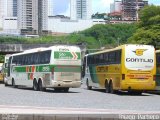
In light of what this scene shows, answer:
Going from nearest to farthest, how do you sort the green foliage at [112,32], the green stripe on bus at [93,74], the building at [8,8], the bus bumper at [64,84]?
the bus bumper at [64,84], the green stripe on bus at [93,74], the green foliage at [112,32], the building at [8,8]

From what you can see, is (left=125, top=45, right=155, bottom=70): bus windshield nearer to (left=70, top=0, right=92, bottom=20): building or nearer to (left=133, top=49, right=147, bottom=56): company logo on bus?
(left=133, top=49, right=147, bottom=56): company logo on bus

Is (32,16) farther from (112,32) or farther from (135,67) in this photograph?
(135,67)

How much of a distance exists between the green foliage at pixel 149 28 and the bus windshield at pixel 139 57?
30.0 m

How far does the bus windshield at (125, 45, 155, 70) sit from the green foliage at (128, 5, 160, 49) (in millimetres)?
30017

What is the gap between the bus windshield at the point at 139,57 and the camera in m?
28.0

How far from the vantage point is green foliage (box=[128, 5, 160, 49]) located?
196 feet

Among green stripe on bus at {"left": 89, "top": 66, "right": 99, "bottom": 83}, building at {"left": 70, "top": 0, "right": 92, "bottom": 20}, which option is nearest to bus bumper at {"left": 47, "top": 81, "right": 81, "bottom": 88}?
green stripe on bus at {"left": 89, "top": 66, "right": 99, "bottom": 83}

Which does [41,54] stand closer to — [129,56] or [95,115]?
[129,56]

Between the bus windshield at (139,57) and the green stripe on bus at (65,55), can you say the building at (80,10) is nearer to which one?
the green stripe on bus at (65,55)

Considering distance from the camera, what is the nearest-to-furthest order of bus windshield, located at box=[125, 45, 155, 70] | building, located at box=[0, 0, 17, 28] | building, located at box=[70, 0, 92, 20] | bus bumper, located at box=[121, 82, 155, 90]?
bus windshield, located at box=[125, 45, 155, 70] → bus bumper, located at box=[121, 82, 155, 90] → building, located at box=[0, 0, 17, 28] → building, located at box=[70, 0, 92, 20]

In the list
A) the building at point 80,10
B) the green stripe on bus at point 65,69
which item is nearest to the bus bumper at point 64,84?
the green stripe on bus at point 65,69

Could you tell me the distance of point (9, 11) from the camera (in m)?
182

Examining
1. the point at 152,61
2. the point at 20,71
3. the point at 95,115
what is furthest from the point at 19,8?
the point at 95,115

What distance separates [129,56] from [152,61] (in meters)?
1.52
